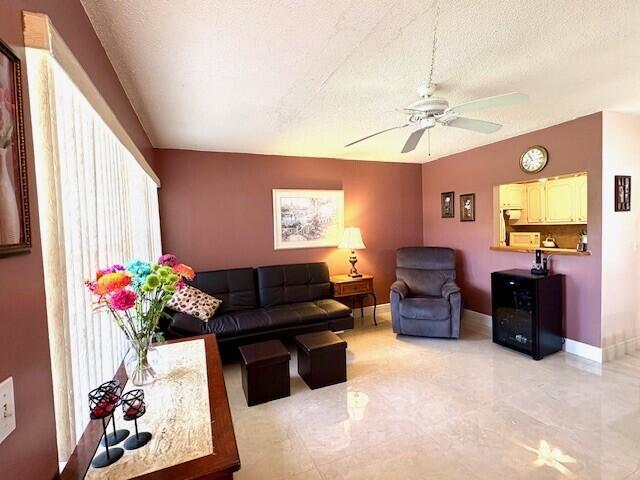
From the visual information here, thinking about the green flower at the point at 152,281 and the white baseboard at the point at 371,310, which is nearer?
the green flower at the point at 152,281

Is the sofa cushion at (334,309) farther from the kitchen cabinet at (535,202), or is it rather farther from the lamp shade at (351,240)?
the kitchen cabinet at (535,202)

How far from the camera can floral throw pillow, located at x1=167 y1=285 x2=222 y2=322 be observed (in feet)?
10.5

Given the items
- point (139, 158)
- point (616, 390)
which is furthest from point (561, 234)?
point (139, 158)

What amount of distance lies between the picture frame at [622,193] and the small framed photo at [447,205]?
182cm

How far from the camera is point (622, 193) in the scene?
3045 mm

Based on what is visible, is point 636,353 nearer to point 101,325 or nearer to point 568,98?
point 568,98

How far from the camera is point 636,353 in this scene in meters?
3.21

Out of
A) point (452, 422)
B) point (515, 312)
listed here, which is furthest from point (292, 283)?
point (515, 312)

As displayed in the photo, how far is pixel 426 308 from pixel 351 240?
4.28 ft

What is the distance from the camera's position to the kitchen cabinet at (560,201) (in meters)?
4.62

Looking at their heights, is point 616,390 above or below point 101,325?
below

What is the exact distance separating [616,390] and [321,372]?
2421 millimetres

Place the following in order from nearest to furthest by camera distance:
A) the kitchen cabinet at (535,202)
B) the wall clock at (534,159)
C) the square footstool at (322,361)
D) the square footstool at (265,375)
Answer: the square footstool at (265,375) < the square footstool at (322,361) < the wall clock at (534,159) < the kitchen cabinet at (535,202)

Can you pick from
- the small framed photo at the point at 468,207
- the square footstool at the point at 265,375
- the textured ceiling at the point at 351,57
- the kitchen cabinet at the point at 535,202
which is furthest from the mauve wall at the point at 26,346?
the kitchen cabinet at the point at 535,202
